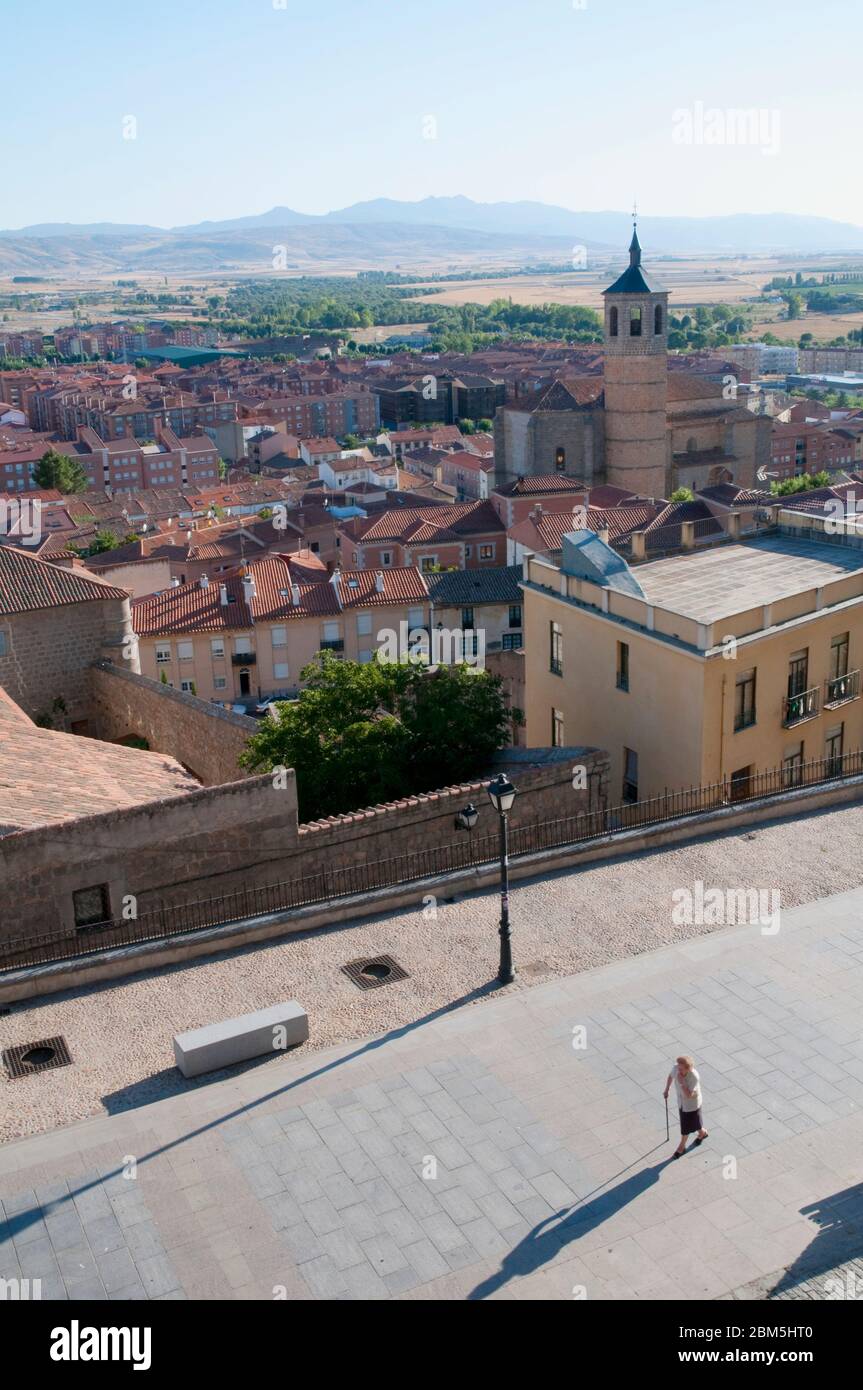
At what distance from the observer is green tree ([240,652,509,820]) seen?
19953mm

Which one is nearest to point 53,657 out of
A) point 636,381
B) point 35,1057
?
point 35,1057

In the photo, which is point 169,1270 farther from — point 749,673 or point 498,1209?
point 749,673

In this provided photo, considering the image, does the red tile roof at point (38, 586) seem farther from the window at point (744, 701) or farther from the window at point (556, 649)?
the window at point (744, 701)

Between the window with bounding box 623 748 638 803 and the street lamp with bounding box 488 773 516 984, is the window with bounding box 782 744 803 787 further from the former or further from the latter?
the street lamp with bounding box 488 773 516 984

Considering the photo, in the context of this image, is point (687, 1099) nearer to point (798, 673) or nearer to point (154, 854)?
point (154, 854)

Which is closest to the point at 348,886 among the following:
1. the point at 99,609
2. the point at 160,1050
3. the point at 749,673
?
the point at 160,1050

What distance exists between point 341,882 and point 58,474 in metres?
93.6

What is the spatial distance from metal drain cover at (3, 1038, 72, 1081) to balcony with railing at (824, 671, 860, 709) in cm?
1399

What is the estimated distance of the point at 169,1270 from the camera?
9.47 metres

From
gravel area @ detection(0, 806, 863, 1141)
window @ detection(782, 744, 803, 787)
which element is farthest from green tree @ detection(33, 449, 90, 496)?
gravel area @ detection(0, 806, 863, 1141)

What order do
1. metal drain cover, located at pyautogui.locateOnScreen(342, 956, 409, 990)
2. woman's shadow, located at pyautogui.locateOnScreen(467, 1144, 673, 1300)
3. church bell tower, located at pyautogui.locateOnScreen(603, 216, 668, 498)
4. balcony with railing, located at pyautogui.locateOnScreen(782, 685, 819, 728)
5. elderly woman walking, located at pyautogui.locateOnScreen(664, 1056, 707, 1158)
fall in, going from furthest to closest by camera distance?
1. church bell tower, located at pyautogui.locateOnScreen(603, 216, 668, 498)
2. balcony with railing, located at pyautogui.locateOnScreen(782, 685, 819, 728)
3. metal drain cover, located at pyautogui.locateOnScreen(342, 956, 409, 990)
4. elderly woman walking, located at pyautogui.locateOnScreen(664, 1056, 707, 1158)
5. woman's shadow, located at pyautogui.locateOnScreen(467, 1144, 673, 1300)

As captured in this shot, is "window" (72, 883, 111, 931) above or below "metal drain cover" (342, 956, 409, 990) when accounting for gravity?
above

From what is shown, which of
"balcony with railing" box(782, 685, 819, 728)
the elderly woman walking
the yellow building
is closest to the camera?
the elderly woman walking

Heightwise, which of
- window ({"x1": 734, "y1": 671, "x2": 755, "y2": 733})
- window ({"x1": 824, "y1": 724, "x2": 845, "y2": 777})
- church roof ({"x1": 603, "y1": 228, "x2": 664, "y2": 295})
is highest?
church roof ({"x1": 603, "y1": 228, "x2": 664, "y2": 295})
